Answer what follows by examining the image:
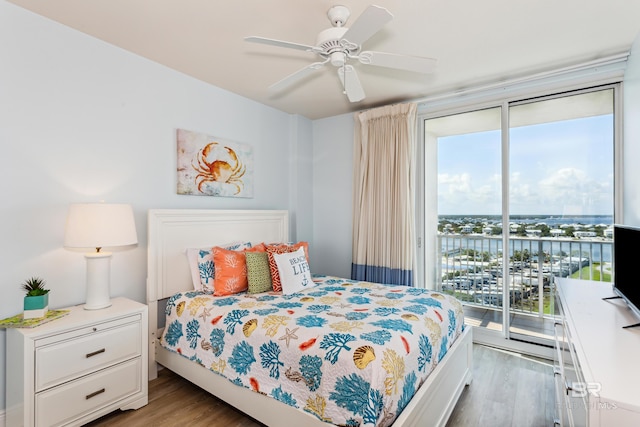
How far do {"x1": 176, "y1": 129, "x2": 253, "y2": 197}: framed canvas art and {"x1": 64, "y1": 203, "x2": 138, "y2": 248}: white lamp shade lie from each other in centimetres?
85

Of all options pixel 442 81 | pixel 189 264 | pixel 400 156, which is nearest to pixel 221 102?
pixel 189 264

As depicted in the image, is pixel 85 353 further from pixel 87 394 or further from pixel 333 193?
pixel 333 193

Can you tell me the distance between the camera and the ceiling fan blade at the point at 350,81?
204 cm

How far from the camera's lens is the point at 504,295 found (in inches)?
123

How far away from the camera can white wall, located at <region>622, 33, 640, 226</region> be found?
2180mm

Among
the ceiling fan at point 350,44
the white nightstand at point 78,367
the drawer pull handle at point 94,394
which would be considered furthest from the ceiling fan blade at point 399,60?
the drawer pull handle at point 94,394

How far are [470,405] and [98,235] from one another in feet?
9.14

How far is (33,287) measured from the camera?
Result: 75.7 inches

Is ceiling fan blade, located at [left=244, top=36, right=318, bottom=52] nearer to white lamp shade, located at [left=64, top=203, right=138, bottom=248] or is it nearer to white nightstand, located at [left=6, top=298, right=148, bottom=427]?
white lamp shade, located at [left=64, top=203, right=138, bottom=248]

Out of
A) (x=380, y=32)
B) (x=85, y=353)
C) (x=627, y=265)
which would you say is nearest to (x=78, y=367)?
(x=85, y=353)

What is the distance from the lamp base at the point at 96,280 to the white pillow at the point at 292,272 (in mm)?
1238

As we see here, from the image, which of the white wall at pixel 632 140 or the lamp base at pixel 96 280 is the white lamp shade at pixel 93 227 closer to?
the lamp base at pixel 96 280

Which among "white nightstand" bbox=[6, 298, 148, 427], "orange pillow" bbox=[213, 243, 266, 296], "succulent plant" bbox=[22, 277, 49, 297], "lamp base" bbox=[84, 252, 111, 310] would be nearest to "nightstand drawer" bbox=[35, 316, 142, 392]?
"white nightstand" bbox=[6, 298, 148, 427]

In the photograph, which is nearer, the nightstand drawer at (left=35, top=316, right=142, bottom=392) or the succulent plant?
the nightstand drawer at (left=35, top=316, right=142, bottom=392)
